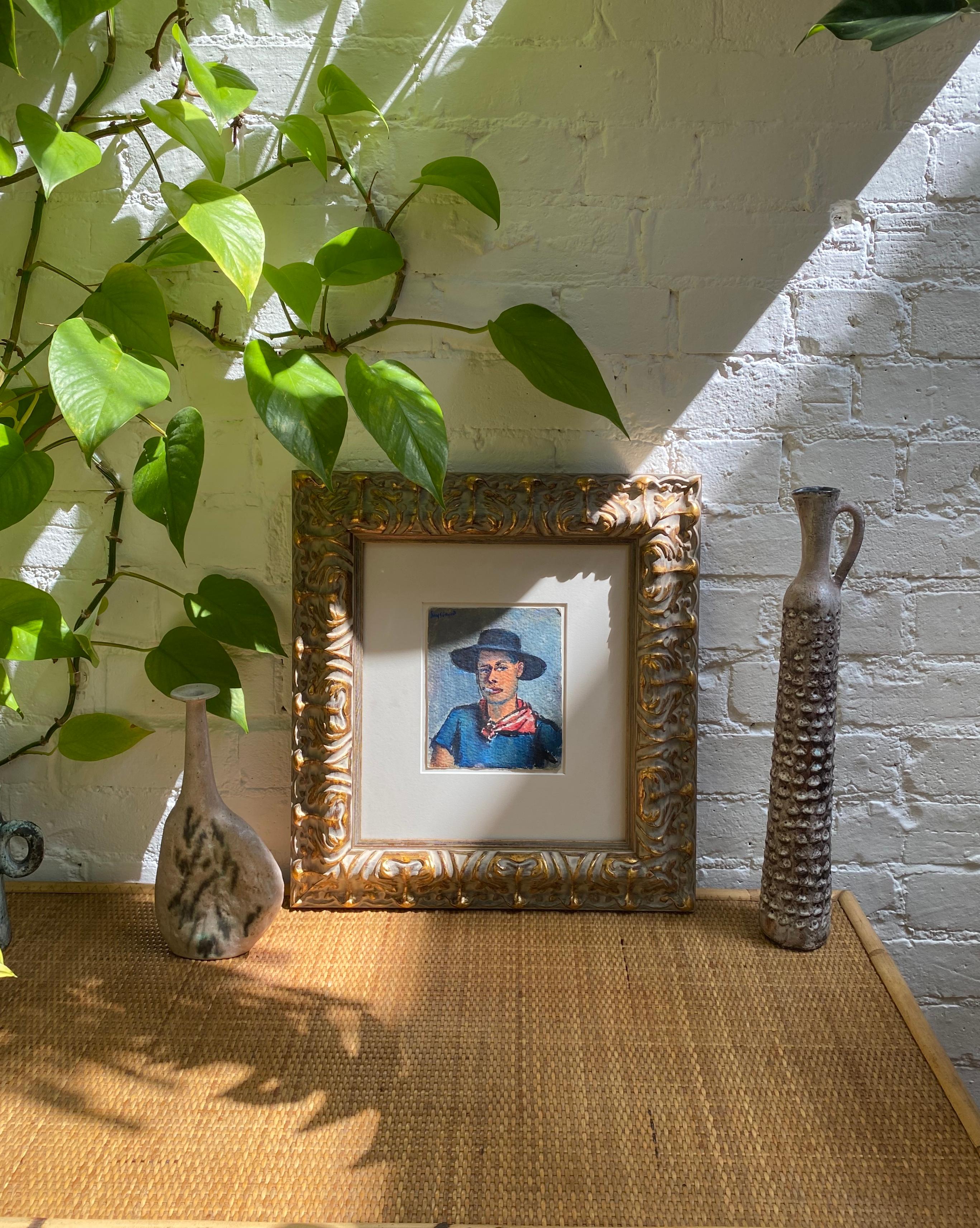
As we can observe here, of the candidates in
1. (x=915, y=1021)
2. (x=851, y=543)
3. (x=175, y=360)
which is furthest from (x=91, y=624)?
(x=915, y=1021)

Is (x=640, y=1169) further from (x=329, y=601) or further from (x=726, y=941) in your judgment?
(x=329, y=601)

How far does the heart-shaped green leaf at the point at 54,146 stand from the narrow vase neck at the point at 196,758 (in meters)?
0.54

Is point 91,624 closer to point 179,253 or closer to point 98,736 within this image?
point 98,736

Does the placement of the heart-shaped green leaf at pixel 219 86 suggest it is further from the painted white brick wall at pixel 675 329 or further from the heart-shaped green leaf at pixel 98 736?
the heart-shaped green leaf at pixel 98 736

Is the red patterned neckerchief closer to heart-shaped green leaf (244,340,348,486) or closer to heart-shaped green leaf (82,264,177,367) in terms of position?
heart-shaped green leaf (244,340,348,486)

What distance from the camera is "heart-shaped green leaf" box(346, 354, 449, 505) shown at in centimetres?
87

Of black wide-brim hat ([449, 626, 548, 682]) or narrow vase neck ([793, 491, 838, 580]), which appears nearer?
narrow vase neck ([793, 491, 838, 580])

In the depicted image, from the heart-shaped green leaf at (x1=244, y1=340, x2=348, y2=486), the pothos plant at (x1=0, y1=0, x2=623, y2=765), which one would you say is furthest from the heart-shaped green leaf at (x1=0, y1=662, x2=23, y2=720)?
the heart-shaped green leaf at (x1=244, y1=340, x2=348, y2=486)

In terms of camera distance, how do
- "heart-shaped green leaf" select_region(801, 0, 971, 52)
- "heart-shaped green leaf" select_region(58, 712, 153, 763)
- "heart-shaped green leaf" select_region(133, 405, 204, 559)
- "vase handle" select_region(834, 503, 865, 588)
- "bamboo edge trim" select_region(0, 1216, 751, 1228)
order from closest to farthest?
"bamboo edge trim" select_region(0, 1216, 751, 1228)
"heart-shaped green leaf" select_region(801, 0, 971, 52)
"heart-shaped green leaf" select_region(133, 405, 204, 559)
"vase handle" select_region(834, 503, 865, 588)
"heart-shaped green leaf" select_region(58, 712, 153, 763)

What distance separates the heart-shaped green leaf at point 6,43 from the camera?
35.5 inches

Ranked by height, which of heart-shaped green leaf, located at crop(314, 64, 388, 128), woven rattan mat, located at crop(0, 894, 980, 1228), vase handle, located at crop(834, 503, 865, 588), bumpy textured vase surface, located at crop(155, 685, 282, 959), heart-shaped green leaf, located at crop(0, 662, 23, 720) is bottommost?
woven rattan mat, located at crop(0, 894, 980, 1228)

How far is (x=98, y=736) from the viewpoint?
1.10 metres

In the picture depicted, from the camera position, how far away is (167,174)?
1063mm

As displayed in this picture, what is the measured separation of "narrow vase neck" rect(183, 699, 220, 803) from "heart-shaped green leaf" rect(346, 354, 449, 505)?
372 mm
